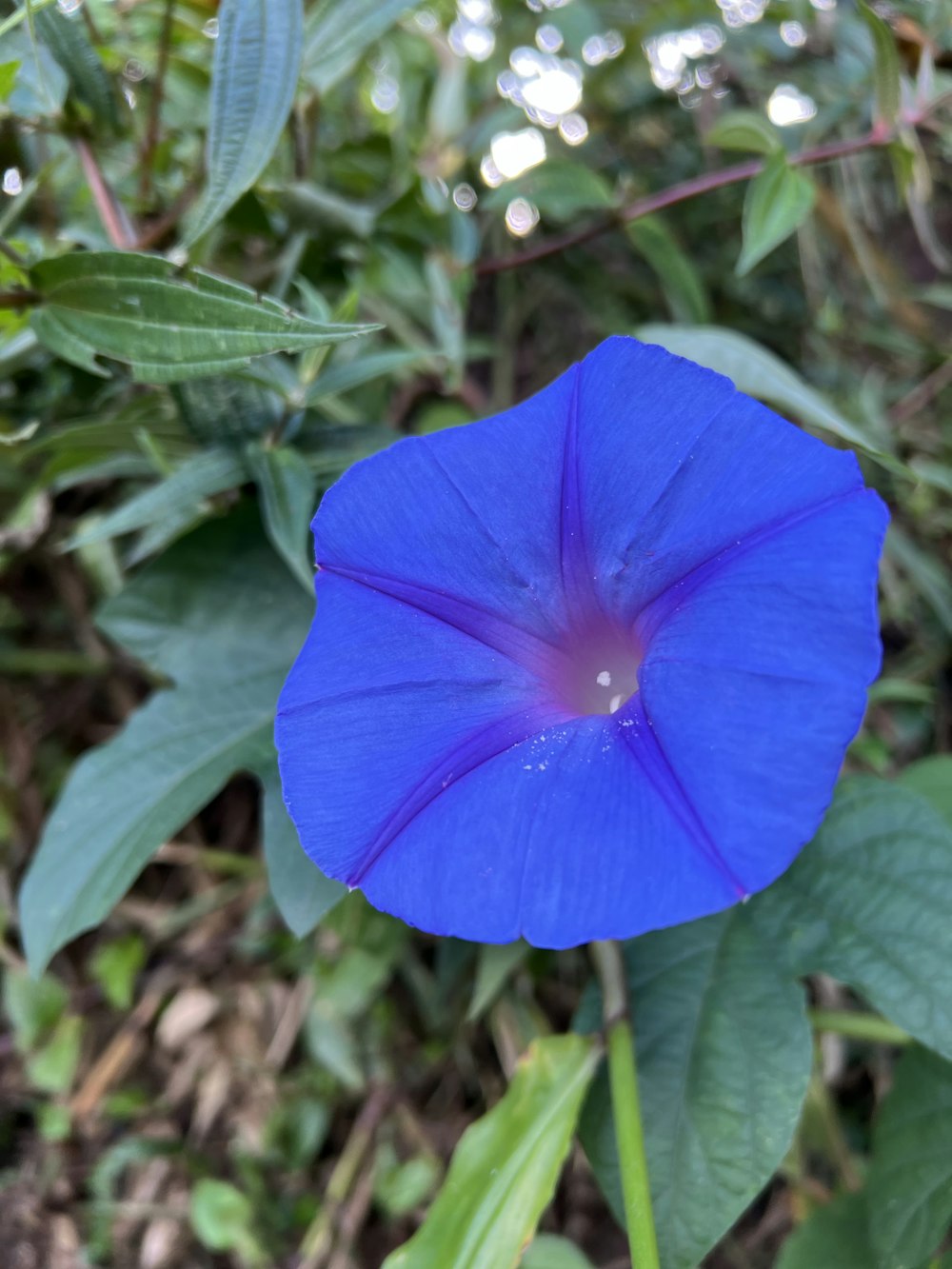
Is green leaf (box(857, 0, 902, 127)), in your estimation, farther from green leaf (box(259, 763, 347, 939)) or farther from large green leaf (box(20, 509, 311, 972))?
green leaf (box(259, 763, 347, 939))

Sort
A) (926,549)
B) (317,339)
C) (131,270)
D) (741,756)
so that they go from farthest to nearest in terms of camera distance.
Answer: (926,549) → (131,270) → (317,339) → (741,756)

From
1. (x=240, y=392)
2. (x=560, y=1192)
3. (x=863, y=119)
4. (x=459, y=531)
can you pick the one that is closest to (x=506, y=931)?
(x=459, y=531)

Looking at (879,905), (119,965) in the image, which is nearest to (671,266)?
(879,905)

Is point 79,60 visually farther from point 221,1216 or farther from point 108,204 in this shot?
point 221,1216

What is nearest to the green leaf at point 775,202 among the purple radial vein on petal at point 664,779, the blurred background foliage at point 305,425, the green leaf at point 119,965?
the blurred background foliage at point 305,425

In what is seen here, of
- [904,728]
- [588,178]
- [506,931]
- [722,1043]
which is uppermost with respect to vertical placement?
[588,178]

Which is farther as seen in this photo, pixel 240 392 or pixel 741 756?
pixel 240 392

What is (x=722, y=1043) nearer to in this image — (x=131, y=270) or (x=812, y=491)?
(x=812, y=491)

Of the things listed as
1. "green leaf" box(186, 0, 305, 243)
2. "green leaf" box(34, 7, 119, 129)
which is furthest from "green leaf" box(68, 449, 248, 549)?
"green leaf" box(34, 7, 119, 129)
